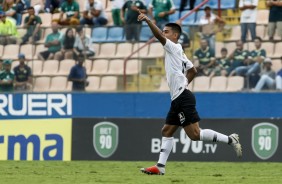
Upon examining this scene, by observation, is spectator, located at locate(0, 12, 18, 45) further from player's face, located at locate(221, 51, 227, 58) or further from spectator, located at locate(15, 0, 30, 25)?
player's face, located at locate(221, 51, 227, 58)

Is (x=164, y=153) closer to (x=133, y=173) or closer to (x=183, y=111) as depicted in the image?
(x=183, y=111)

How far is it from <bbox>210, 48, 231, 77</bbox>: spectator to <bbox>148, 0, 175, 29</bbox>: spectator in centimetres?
310

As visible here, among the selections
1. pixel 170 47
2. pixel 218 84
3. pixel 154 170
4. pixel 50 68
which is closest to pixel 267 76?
pixel 218 84

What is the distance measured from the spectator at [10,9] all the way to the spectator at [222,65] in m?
6.58

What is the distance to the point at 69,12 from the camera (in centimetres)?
2398

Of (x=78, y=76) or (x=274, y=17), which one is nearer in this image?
(x=274, y=17)

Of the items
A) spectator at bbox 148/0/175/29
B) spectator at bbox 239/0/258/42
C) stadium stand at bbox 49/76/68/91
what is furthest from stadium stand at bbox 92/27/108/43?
spectator at bbox 239/0/258/42

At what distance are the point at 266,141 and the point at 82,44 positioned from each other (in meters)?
4.85

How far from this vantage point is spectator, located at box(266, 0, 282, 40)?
19828 mm

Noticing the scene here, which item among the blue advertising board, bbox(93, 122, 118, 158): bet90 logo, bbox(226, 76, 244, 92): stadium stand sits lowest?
bbox(93, 122, 118, 158): bet90 logo

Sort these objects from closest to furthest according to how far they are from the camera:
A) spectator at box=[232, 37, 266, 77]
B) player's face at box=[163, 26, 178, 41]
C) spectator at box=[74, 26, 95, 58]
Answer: player's face at box=[163, 26, 178, 41] → spectator at box=[232, 37, 266, 77] → spectator at box=[74, 26, 95, 58]

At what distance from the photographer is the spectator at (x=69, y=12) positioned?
2338cm

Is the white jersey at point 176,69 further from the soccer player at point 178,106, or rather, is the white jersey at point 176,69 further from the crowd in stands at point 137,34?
the crowd in stands at point 137,34

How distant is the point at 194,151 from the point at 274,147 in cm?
164
